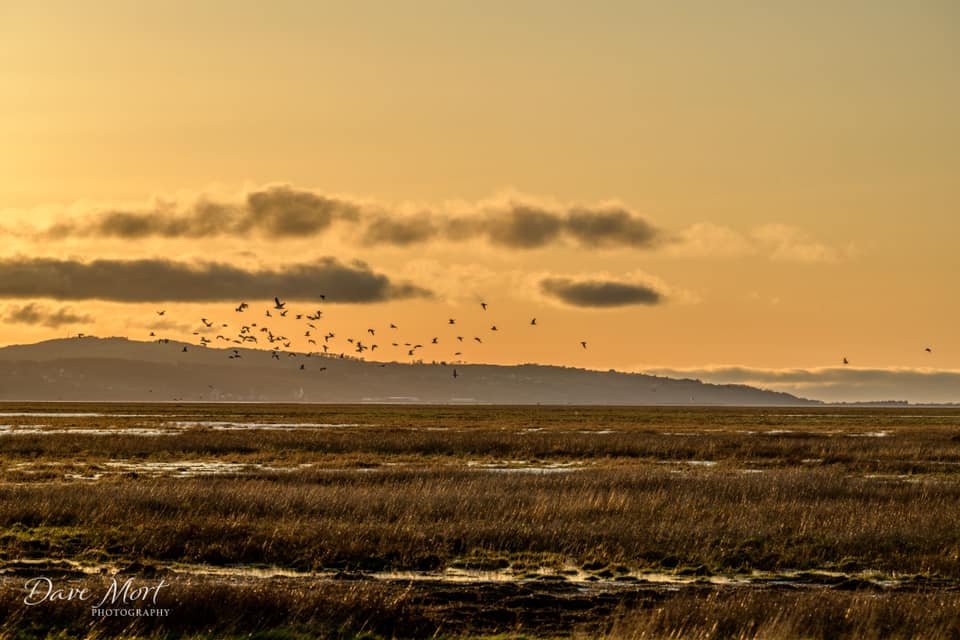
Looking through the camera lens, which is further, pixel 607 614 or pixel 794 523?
pixel 794 523

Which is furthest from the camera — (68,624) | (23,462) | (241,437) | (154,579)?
(241,437)

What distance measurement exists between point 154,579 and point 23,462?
36.2 m

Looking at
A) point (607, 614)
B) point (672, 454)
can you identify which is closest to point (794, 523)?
point (607, 614)

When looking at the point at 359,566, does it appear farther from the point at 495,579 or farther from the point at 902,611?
the point at 902,611

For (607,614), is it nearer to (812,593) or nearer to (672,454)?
(812,593)

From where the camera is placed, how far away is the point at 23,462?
A: 5500 centimetres

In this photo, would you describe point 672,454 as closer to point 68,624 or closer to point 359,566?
point 359,566

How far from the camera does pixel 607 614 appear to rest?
20.7 m

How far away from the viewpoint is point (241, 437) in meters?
78.6

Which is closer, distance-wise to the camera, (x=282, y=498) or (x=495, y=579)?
(x=495, y=579)

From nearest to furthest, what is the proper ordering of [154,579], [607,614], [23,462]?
[607,614] < [154,579] < [23,462]

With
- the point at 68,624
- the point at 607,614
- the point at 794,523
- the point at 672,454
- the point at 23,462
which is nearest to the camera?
the point at 68,624

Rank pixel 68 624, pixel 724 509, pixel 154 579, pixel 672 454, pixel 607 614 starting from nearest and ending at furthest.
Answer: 1. pixel 68 624
2. pixel 607 614
3. pixel 154 579
4. pixel 724 509
5. pixel 672 454

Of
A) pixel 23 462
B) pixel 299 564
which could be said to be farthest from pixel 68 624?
pixel 23 462
